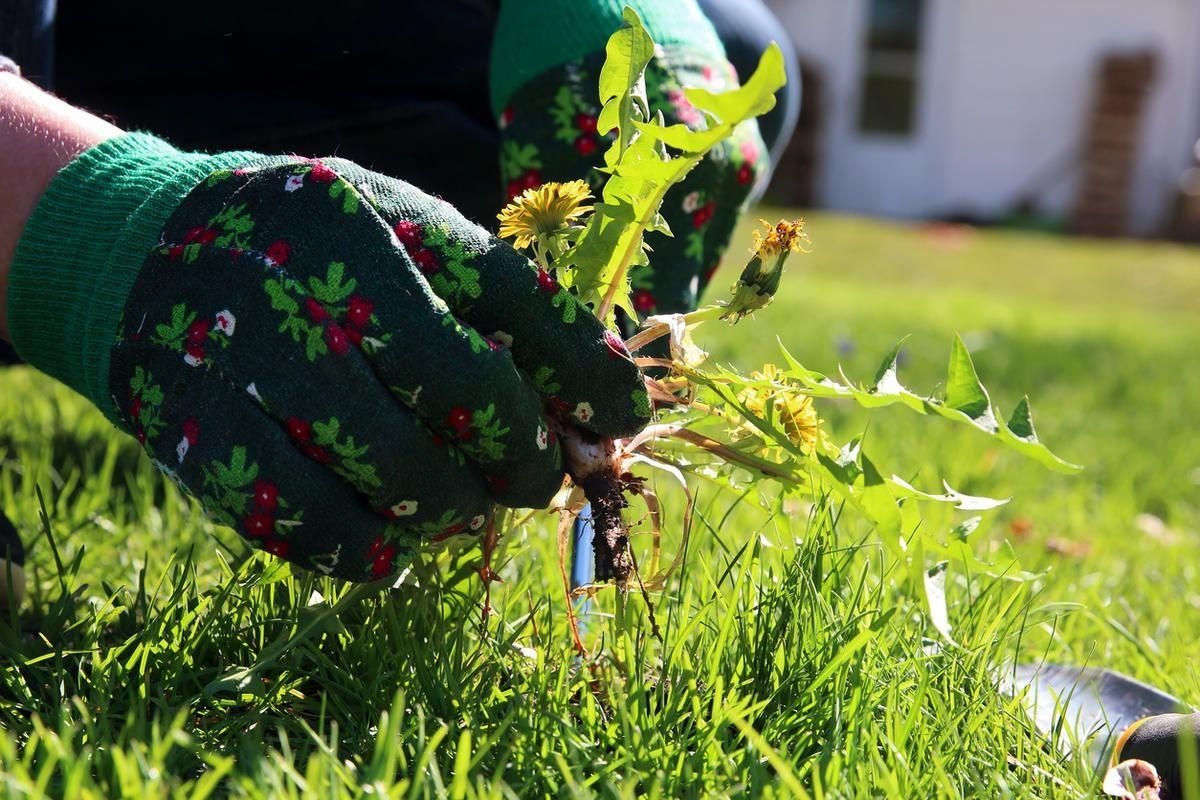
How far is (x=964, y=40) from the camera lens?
49.1ft

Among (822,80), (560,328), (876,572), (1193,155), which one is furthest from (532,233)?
Result: (1193,155)

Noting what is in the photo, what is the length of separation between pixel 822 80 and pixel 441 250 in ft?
48.9

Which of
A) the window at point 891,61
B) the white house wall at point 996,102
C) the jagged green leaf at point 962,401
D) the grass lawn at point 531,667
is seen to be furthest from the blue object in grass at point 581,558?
the window at point 891,61

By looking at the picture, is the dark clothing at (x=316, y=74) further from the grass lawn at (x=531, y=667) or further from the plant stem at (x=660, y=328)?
the plant stem at (x=660, y=328)

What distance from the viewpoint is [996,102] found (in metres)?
15.1

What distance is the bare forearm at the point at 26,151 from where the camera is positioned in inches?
44.7

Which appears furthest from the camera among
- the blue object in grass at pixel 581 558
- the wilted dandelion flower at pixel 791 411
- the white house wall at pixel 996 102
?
the white house wall at pixel 996 102

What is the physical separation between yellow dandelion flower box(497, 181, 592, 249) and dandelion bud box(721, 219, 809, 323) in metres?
0.15

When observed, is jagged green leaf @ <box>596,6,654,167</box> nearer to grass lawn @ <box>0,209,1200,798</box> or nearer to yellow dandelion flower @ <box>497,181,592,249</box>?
yellow dandelion flower @ <box>497,181,592,249</box>

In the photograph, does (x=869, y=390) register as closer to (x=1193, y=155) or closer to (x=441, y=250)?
(x=441, y=250)

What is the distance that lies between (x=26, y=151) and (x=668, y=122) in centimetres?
74

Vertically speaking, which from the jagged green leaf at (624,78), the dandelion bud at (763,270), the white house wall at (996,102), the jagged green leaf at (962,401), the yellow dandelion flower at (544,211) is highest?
the jagged green leaf at (624,78)

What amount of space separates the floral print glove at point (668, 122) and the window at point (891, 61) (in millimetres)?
14665

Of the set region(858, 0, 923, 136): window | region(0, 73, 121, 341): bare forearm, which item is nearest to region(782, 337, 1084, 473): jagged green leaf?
region(0, 73, 121, 341): bare forearm
